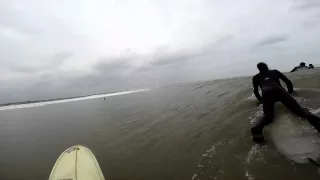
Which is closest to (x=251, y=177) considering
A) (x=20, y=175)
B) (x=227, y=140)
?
(x=227, y=140)

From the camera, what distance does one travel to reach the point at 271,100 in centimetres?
697

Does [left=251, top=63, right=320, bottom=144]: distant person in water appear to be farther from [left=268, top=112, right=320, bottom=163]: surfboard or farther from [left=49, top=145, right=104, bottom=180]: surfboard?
[left=49, top=145, right=104, bottom=180]: surfboard

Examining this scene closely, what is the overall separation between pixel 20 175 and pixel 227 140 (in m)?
6.21

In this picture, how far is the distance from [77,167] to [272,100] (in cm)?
581

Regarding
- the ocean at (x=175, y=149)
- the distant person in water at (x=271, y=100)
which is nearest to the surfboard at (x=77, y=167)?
the ocean at (x=175, y=149)

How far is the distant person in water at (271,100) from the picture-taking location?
614 centimetres

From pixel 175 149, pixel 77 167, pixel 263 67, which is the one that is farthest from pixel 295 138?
pixel 77 167

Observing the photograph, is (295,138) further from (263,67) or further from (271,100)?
(263,67)

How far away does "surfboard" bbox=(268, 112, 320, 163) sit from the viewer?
206 inches

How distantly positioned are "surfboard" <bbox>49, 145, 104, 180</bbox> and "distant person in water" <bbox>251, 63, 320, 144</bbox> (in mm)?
4274

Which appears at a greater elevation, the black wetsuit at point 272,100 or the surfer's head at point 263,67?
the surfer's head at point 263,67

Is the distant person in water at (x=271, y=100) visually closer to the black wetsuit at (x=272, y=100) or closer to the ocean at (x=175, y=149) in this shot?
the black wetsuit at (x=272, y=100)

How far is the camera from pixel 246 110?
9312 mm

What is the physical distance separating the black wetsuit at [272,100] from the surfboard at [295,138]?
0.22m
